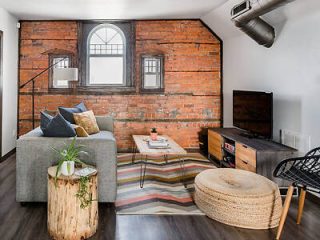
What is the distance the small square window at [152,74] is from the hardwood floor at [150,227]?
3.40m

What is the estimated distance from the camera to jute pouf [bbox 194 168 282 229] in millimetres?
2652

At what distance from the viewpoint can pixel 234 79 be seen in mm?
5645

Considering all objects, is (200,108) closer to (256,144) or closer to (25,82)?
(256,144)

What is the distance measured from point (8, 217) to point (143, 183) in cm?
159

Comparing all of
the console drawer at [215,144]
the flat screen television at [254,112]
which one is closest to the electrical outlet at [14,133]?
the console drawer at [215,144]

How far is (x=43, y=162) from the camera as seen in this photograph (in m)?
2.97

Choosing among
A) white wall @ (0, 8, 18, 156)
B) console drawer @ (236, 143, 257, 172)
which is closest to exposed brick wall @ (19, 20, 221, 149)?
white wall @ (0, 8, 18, 156)

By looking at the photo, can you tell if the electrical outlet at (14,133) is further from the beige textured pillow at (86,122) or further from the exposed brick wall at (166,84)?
the beige textured pillow at (86,122)

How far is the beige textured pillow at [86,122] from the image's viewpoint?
439 centimetres

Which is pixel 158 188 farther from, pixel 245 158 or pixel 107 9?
pixel 107 9

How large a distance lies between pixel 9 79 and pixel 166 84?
2943 mm

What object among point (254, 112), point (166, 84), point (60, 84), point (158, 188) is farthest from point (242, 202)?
point (60, 84)

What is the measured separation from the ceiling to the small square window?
33.1 inches

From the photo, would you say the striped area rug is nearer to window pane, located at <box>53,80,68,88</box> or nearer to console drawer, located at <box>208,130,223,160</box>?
console drawer, located at <box>208,130,223,160</box>
